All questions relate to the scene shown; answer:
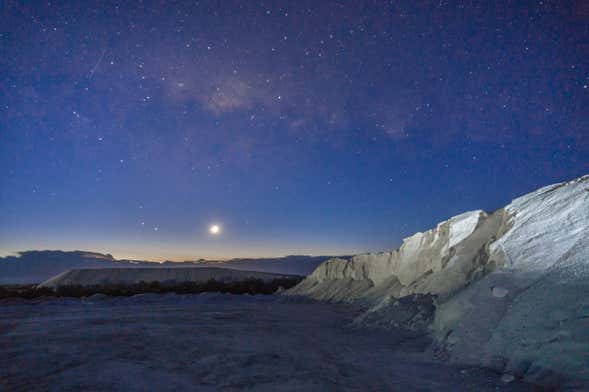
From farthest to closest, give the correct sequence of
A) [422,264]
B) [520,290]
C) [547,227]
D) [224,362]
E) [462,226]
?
[422,264]
[462,226]
[547,227]
[520,290]
[224,362]

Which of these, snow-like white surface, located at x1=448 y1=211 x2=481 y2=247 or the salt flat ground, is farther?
snow-like white surface, located at x1=448 y1=211 x2=481 y2=247

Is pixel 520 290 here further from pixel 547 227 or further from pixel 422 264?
pixel 422 264

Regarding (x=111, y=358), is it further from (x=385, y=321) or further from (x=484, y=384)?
(x=385, y=321)

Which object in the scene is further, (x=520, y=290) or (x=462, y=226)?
(x=462, y=226)

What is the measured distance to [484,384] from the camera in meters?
3.29

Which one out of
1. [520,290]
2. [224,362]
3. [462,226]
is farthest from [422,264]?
[224,362]

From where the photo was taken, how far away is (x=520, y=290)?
4.79m

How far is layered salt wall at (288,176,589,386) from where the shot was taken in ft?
11.3

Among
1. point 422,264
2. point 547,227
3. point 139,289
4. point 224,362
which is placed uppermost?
point 547,227

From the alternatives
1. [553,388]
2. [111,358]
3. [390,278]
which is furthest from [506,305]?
[390,278]

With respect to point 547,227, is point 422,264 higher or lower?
lower

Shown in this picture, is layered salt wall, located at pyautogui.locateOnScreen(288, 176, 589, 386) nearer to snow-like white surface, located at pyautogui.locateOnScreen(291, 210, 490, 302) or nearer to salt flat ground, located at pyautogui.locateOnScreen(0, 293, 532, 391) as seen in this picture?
snow-like white surface, located at pyautogui.locateOnScreen(291, 210, 490, 302)

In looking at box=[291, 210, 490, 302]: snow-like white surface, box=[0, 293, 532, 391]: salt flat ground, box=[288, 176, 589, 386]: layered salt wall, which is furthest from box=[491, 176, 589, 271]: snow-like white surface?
box=[0, 293, 532, 391]: salt flat ground

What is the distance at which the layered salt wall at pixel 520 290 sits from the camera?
11.3 feet
